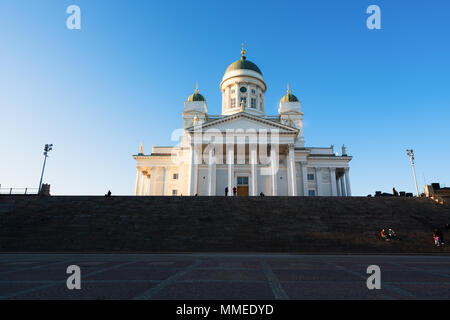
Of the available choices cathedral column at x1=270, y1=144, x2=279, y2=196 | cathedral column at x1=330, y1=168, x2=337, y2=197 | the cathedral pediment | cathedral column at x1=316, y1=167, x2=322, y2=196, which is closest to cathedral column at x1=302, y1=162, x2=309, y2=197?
cathedral column at x1=316, y1=167, x2=322, y2=196

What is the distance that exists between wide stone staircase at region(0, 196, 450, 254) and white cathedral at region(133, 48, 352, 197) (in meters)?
8.87

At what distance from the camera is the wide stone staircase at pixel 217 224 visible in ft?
53.9

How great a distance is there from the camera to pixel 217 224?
763 inches

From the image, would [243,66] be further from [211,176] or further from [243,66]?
[211,176]

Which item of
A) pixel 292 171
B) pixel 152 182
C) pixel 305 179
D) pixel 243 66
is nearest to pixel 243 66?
pixel 243 66

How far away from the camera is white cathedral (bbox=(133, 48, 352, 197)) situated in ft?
116

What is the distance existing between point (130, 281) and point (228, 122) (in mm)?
31829

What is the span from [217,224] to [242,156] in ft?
70.4

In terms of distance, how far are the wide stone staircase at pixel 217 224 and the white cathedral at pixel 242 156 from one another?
8.87 meters

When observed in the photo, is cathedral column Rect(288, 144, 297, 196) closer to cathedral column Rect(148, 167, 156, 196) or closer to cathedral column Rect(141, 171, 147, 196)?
cathedral column Rect(148, 167, 156, 196)

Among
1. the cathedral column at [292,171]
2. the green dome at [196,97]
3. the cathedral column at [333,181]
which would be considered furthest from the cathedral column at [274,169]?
the green dome at [196,97]

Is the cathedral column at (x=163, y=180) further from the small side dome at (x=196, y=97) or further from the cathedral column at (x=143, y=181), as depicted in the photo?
the small side dome at (x=196, y=97)
